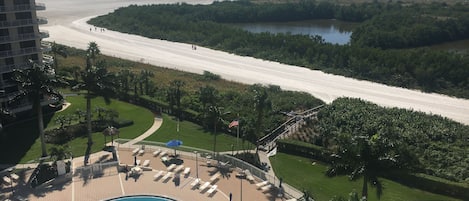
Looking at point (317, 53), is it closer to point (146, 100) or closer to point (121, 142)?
point (146, 100)

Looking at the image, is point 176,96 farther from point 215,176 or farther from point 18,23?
point 18,23

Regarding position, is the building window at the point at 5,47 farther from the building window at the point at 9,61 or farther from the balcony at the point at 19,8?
the balcony at the point at 19,8

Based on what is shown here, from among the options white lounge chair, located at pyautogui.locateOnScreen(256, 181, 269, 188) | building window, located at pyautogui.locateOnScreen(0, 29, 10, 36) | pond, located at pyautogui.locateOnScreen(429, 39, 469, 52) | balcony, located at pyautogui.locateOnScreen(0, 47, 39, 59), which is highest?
building window, located at pyautogui.locateOnScreen(0, 29, 10, 36)

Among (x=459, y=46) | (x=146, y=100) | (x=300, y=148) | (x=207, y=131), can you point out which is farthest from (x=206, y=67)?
(x=459, y=46)

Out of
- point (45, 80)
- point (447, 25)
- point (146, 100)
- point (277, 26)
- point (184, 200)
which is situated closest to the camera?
point (184, 200)

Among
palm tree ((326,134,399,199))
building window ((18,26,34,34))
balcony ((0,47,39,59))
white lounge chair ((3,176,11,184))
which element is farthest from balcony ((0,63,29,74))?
palm tree ((326,134,399,199))

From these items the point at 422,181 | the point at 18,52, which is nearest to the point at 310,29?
the point at 18,52

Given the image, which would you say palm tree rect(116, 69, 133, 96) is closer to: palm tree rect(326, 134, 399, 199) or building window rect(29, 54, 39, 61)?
building window rect(29, 54, 39, 61)
